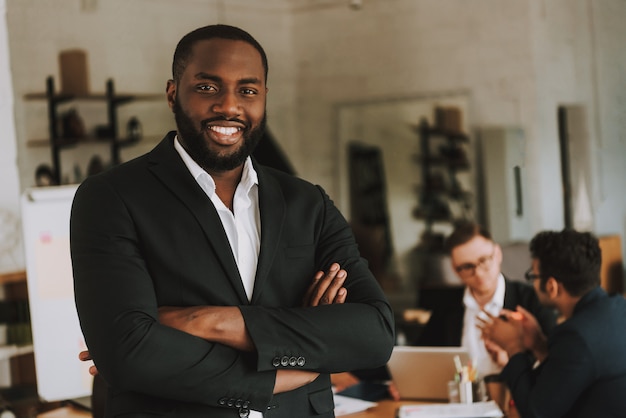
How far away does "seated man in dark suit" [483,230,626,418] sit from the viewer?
2.62 m

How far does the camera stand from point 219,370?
152 cm

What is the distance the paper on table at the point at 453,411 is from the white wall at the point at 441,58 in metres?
3.78

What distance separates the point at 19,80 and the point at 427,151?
126 inches

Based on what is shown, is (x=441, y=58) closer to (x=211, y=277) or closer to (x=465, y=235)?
(x=465, y=235)

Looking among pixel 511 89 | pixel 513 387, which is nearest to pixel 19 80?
pixel 511 89

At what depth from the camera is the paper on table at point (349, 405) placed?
3020 mm

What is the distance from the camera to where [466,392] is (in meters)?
2.88

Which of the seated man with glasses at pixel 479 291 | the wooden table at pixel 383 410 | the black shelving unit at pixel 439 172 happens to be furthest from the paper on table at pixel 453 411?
the black shelving unit at pixel 439 172

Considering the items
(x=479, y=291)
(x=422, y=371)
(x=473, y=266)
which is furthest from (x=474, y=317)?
(x=422, y=371)

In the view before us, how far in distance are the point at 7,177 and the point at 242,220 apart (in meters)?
2.93

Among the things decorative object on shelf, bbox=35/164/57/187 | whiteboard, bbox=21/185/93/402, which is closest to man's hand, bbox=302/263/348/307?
whiteboard, bbox=21/185/93/402

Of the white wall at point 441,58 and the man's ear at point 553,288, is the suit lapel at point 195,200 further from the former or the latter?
the white wall at point 441,58

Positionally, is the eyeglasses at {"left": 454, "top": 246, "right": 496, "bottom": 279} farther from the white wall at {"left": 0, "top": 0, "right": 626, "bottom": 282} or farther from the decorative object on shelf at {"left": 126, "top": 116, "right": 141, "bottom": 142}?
the decorative object on shelf at {"left": 126, "top": 116, "right": 141, "bottom": 142}

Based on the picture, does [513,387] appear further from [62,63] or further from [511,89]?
[62,63]
